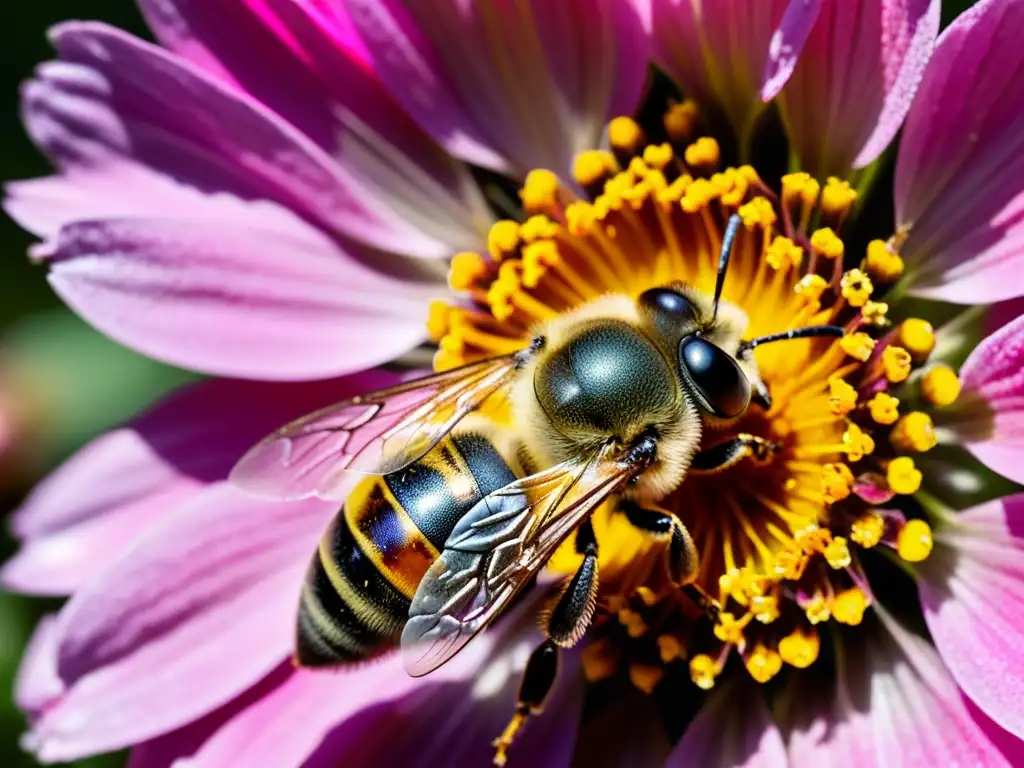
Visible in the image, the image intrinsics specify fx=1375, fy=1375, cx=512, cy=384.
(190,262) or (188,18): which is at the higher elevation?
(188,18)

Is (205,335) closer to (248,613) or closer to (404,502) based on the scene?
(248,613)

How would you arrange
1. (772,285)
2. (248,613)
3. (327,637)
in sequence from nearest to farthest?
(327,637) < (772,285) < (248,613)

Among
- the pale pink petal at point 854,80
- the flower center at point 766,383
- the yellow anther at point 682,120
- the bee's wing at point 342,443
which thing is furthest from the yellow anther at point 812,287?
the bee's wing at point 342,443

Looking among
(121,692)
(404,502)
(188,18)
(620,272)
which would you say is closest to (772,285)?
(620,272)

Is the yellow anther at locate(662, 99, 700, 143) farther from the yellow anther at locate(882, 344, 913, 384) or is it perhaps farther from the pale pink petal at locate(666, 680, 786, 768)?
the pale pink petal at locate(666, 680, 786, 768)

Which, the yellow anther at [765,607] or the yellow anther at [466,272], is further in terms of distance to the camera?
the yellow anther at [466,272]

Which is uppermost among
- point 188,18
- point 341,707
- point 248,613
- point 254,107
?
point 188,18

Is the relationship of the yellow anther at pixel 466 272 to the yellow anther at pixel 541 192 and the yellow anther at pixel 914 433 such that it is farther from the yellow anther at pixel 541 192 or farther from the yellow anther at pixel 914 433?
the yellow anther at pixel 914 433
